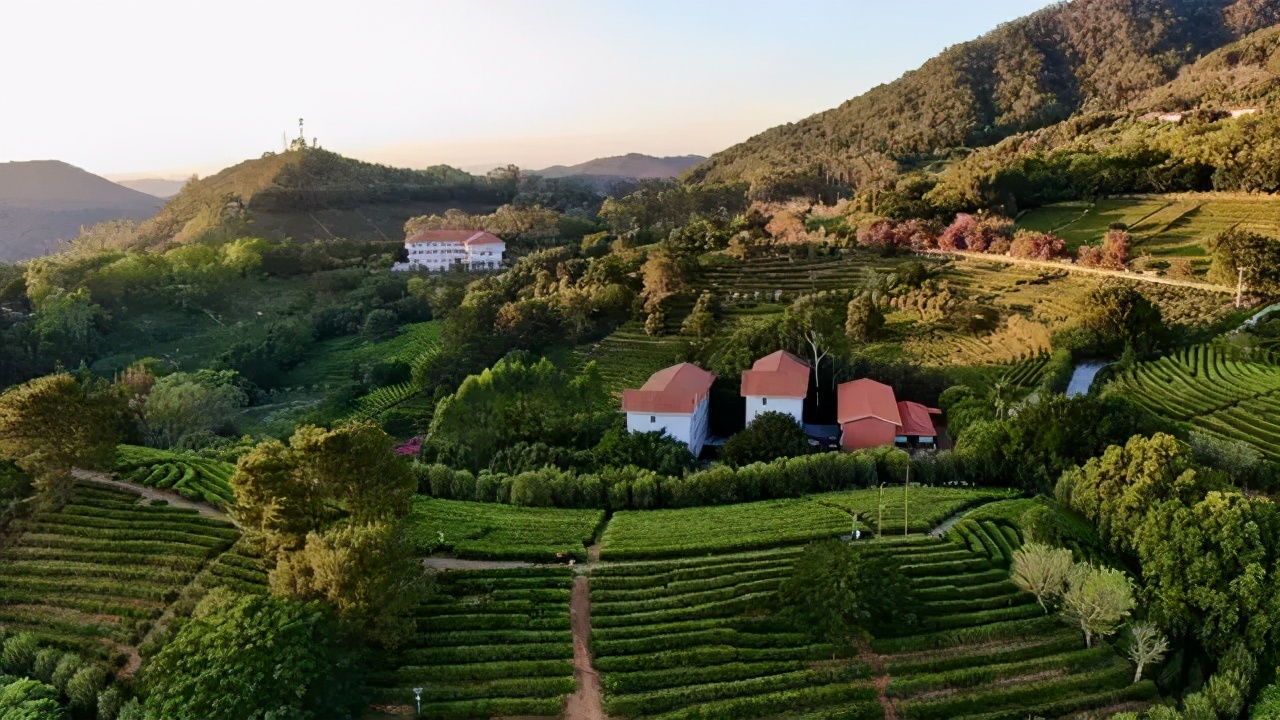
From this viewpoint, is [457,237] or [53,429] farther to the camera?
[457,237]

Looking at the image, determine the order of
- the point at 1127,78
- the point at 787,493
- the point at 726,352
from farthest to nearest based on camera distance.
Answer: the point at 1127,78 < the point at 726,352 < the point at 787,493

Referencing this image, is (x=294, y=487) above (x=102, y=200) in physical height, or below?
below

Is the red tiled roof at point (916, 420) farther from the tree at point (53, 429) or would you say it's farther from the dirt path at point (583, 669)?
the tree at point (53, 429)

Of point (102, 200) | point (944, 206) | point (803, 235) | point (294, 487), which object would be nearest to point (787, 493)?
point (294, 487)

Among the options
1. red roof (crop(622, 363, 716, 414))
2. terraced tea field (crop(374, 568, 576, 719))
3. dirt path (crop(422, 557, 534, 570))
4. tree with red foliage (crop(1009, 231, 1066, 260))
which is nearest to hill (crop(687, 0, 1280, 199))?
tree with red foliage (crop(1009, 231, 1066, 260))

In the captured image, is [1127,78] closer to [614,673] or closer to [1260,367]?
[1260,367]

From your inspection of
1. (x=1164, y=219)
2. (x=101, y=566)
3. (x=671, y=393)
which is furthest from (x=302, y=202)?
(x=1164, y=219)

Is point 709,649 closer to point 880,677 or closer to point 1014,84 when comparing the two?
point 880,677
